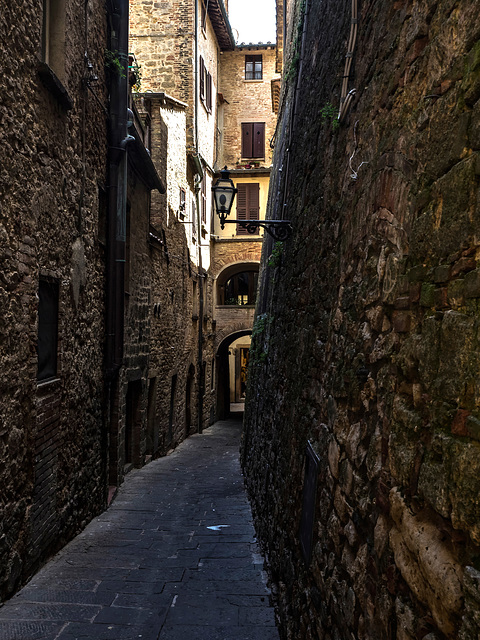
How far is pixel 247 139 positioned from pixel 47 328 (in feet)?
70.0

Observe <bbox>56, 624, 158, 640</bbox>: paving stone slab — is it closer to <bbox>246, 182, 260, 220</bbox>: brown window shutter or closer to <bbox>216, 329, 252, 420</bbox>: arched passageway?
<bbox>216, 329, 252, 420</bbox>: arched passageway

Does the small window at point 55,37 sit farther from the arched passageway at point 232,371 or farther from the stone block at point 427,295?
the arched passageway at point 232,371

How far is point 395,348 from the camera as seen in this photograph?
222 centimetres

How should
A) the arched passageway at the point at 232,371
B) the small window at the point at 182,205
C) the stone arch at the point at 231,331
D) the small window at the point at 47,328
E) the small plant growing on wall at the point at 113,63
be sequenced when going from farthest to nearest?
the arched passageway at the point at 232,371 → the stone arch at the point at 231,331 → the small window at the point at 182,205 → the small plant growing on wall at the point at 113,63 → the small window at the point at 47,328

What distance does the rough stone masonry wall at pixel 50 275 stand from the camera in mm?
4574

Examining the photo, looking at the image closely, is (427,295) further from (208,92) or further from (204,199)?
(208,92)

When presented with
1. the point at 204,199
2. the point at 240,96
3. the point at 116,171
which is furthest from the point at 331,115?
the point at 240,96

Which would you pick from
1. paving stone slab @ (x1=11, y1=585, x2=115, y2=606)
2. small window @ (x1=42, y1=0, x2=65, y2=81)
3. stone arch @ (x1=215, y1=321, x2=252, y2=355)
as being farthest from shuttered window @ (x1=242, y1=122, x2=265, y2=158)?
paving stone slab @ (x1=11, y1=585, x2=115, y2=606)

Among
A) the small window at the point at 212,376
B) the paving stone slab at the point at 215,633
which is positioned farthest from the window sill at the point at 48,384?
the small window at the point at 212,376

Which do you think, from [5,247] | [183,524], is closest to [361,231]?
[5,247]

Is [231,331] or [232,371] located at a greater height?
[231,331]

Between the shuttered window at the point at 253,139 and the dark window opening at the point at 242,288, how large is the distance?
16.9ft

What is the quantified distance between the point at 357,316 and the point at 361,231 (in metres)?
0.42

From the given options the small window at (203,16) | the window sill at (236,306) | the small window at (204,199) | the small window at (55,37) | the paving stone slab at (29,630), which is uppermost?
the small window at (203,16)
